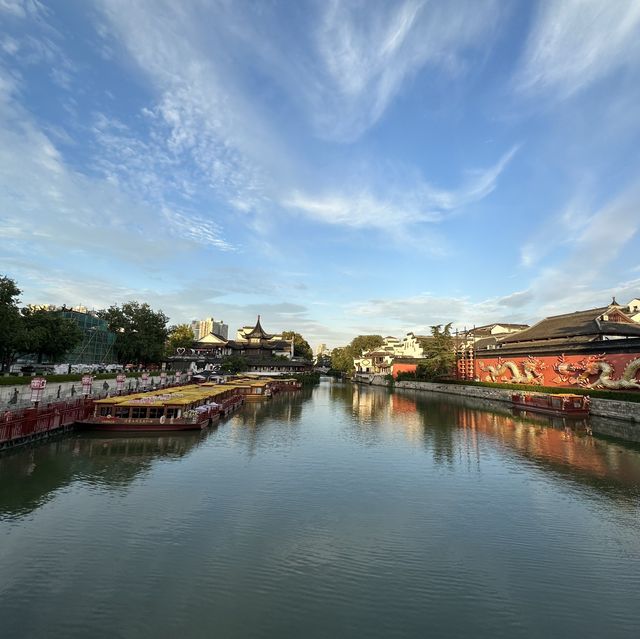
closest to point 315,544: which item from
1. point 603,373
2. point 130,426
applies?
point 130,426

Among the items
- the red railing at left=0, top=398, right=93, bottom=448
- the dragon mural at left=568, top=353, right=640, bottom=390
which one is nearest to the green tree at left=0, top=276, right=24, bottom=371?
the red railing at left=0, top=398, right=93, bottom=448

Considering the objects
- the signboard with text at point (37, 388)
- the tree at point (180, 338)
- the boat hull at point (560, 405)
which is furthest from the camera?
the tree at point (180, 338)

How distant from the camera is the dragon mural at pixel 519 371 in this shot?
150 feet

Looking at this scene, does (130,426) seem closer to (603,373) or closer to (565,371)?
(603,373)

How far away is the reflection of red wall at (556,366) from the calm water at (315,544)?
54.0 feet

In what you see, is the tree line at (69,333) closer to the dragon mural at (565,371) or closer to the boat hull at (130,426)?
the boat hull at (130,426)

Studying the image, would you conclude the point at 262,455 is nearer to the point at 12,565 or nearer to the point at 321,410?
the point at 12,565

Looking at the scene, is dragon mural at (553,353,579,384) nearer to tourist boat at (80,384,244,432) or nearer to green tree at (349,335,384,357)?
tourist boat at (80,384,244,432)

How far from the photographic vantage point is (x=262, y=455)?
20953mm

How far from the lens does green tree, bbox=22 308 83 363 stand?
40062mm

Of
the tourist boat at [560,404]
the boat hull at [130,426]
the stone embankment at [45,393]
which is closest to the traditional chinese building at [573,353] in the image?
the tourist boat at [560,404]

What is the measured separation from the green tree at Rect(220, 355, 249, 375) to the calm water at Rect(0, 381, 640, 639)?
177 ft

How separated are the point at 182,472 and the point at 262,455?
4552 mm

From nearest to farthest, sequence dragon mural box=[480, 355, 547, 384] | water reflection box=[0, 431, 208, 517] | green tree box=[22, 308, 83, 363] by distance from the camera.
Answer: water reflection box=[0, 431, 208, 517] < green tree box=[22, 308, 83, 363] < dragon mural box=[480, 355, 547, 384]
